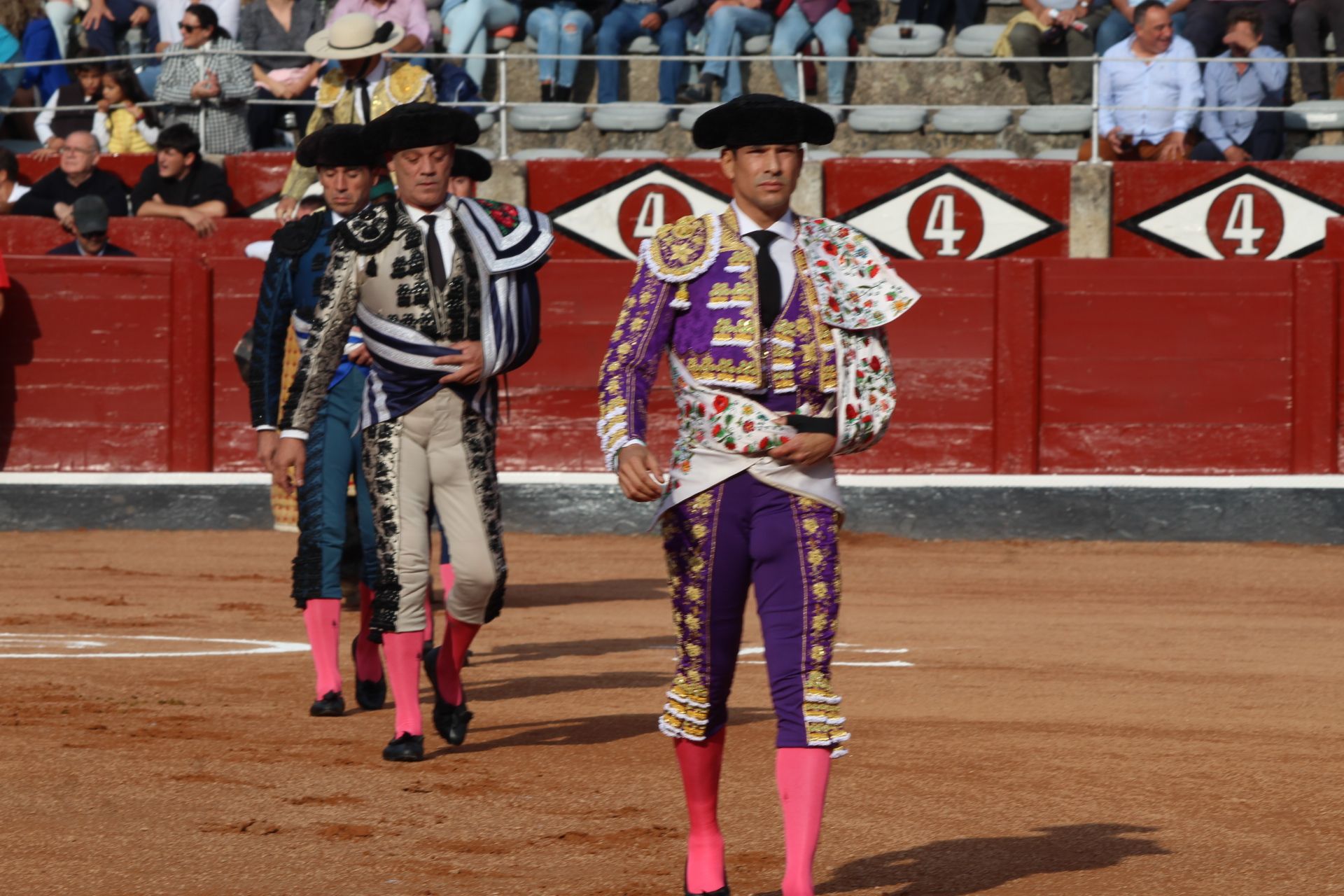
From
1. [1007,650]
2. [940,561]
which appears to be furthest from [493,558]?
[940,561]

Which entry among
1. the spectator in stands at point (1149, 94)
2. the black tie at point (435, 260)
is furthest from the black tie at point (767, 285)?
the spectator in stands at point (1149, 94)

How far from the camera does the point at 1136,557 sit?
10.3 m

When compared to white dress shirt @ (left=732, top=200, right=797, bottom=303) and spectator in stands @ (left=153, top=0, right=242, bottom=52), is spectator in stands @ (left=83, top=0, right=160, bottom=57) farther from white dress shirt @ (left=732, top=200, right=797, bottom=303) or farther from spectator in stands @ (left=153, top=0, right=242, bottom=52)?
white dress shirt @ (left=732, top=200, right=797, bottom=303)

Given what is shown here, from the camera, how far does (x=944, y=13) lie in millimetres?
14148

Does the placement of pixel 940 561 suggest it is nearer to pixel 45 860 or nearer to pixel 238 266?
pixel 238 266

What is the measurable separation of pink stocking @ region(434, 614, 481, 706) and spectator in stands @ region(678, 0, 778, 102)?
26.7ft

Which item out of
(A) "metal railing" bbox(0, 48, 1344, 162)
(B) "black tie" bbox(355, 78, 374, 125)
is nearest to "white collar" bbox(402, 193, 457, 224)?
(B) "black tie" bbox(355, 78, 374, 125)

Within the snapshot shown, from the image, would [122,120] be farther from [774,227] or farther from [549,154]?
[774,227]

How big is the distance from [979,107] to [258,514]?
526 centimetres

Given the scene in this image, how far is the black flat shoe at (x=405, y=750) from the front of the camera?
5.16 metres

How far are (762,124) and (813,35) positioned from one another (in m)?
9.96

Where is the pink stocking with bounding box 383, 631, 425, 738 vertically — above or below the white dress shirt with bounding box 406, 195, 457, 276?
below

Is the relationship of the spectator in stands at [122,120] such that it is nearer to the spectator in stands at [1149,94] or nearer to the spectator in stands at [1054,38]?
the spectator in stands at [1054,38]

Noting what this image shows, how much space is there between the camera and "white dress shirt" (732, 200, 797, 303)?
3775 mm
